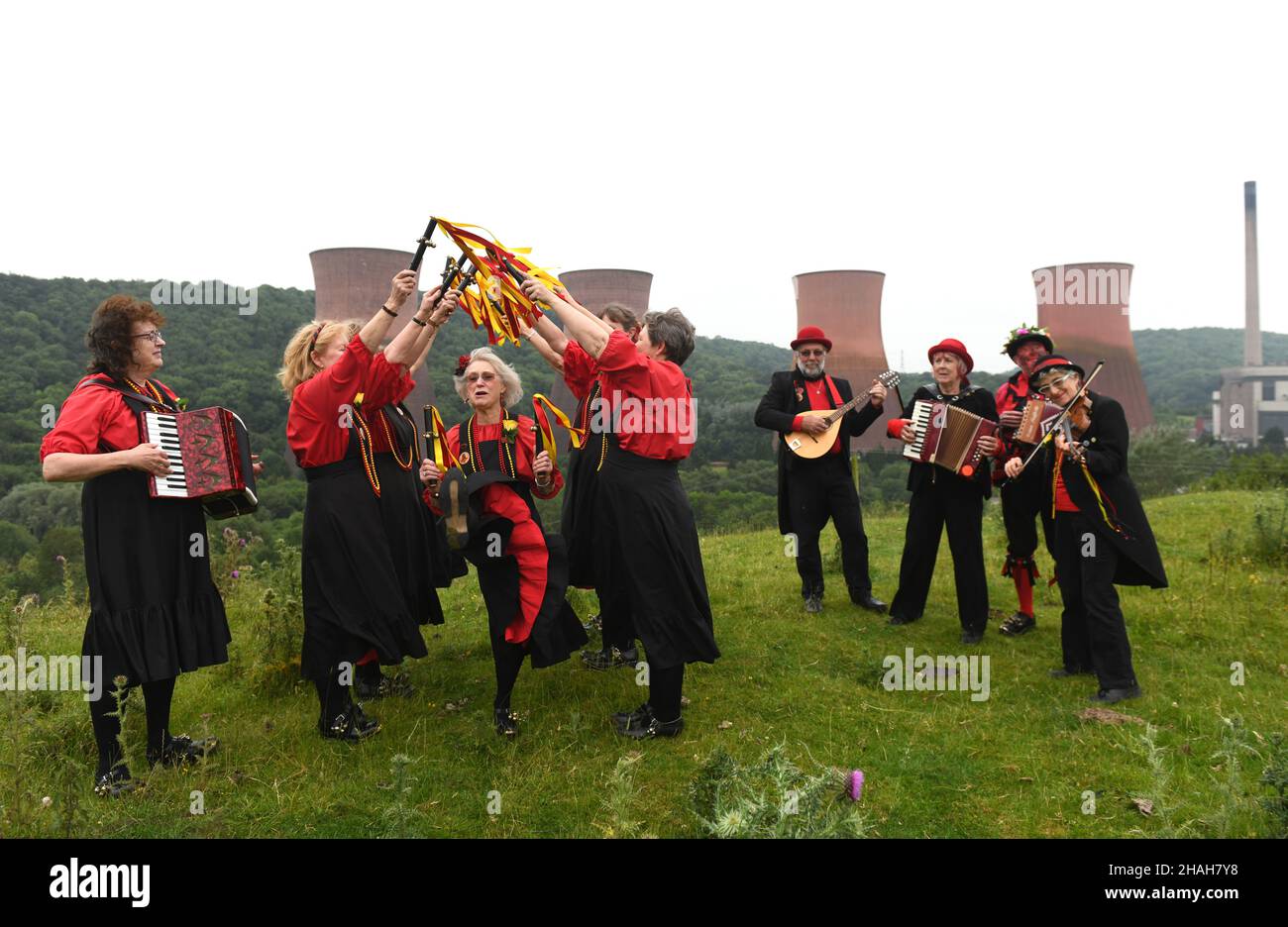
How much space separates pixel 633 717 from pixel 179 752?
84.4 inches

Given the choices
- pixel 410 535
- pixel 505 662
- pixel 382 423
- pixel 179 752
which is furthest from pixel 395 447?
pixel 179 752

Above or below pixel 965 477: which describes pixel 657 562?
below

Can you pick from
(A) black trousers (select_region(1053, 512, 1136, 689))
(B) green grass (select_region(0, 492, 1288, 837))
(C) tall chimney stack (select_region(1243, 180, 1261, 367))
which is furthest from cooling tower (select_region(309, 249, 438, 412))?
(C) tall chimney stack (select_region(1243, 180, 1261, 367))

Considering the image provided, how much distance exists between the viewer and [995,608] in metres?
7.07

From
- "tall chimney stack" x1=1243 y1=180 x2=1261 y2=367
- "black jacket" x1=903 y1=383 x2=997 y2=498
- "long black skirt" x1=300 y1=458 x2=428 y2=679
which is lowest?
"long black skirt" x1=300 y1=458 x2=428 y2=679

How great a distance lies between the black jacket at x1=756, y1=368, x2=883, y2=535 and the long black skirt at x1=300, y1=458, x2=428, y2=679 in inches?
129

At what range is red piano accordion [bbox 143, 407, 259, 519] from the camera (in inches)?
147

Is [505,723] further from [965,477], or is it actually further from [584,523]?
[965,477]

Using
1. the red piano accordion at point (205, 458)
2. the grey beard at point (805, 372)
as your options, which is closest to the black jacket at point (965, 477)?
the grey beard at point (805, 372)

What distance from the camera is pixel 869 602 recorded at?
268 inches

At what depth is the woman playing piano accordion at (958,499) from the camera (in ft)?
20.0

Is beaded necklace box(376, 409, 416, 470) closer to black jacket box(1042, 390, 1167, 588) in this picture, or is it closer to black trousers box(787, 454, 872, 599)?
black trousers box(787, 454, 872, 599)

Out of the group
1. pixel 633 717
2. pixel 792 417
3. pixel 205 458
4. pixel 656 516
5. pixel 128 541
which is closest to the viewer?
pixel 128 541

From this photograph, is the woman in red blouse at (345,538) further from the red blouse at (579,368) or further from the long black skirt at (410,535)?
the red blouse at (579,368)
